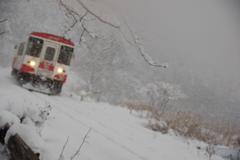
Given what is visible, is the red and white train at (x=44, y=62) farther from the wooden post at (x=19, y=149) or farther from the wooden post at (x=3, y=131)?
the wooden post at (x=19, y=149)

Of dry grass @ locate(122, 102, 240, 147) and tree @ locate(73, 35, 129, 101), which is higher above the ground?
tree @ locate(73, 35, 129, 101)

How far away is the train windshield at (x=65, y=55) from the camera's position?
31.4 feet

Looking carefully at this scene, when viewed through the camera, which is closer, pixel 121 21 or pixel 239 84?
pixel 121 21

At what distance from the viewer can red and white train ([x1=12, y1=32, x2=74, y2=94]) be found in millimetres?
8867

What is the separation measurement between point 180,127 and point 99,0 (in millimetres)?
6259

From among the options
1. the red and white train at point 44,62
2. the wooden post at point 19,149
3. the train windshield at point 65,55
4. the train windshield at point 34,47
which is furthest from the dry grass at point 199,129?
the train windshield at point 34,47

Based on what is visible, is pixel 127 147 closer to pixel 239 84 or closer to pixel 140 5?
pixel 140 5

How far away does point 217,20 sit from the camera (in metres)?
73.7

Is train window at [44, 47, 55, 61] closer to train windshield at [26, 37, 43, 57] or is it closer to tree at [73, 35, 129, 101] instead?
train windshield at [26, 37, 43, 57]

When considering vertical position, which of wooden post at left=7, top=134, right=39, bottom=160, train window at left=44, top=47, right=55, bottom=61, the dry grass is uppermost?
train window at left=44, top=47, right=55, bottom=61

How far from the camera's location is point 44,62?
9297mm

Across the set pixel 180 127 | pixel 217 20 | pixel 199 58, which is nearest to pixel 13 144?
pixel 180 127

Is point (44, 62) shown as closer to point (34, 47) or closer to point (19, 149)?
point (34, 47)

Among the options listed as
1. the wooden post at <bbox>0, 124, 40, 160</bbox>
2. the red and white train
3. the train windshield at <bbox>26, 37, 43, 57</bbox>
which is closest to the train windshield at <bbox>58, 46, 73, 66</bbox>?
the red and white train
